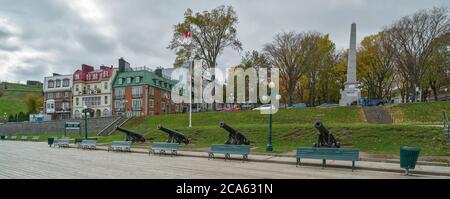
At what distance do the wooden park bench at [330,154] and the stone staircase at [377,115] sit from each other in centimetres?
2111

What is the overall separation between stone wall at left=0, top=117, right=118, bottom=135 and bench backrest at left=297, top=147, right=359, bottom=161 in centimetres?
4124

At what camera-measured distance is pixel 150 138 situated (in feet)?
100

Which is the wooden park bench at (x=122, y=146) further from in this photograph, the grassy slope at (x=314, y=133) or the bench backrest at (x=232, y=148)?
the bench backrest at (x=232, y=148)

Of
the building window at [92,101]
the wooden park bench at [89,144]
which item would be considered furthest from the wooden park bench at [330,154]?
the building window at [92,101]

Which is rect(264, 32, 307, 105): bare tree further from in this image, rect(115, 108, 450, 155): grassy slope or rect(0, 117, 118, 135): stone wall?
rect(0, 117, 118, 135): stone wall

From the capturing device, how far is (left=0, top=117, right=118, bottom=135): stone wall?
5003cm

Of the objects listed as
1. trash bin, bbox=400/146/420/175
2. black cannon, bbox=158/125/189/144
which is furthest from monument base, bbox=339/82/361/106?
trash bin, bbox=400/146/420/175

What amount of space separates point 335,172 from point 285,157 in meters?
4.63

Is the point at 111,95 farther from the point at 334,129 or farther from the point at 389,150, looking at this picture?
the point at 389,150

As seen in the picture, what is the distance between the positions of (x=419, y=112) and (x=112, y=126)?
132ft

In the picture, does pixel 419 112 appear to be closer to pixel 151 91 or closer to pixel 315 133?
pixel 315 133

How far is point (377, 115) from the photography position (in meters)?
33.8
